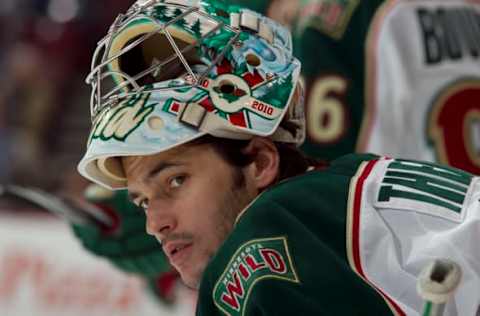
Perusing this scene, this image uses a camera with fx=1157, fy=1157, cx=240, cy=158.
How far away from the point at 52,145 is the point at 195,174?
256cm

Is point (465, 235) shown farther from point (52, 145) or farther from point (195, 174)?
point (52, 145)

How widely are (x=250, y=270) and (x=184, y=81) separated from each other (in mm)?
257

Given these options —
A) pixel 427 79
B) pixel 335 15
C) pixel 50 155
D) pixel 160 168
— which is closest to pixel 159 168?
pixel 160 168

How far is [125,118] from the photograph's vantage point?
4.29 ft

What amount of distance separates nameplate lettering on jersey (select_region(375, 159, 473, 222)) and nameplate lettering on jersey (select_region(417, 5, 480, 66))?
3.82ft

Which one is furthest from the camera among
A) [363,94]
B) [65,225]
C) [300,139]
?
[65,225]

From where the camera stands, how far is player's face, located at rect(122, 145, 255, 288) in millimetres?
1339

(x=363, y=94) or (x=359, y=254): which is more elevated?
(x=359, y=254)

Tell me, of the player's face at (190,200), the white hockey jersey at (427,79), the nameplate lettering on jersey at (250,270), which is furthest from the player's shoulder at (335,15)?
the nameplate lettering on jersey at (250,270)

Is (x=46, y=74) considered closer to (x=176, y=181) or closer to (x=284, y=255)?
(x=176, y=181)

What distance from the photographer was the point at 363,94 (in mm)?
2475

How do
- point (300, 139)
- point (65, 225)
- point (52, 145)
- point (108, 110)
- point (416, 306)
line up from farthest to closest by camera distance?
point (52, 145) → point (65, 225) → point (300, 139) → point (108, 110) → point (416, 306)

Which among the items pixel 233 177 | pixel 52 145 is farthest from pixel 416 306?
pixel 52 145

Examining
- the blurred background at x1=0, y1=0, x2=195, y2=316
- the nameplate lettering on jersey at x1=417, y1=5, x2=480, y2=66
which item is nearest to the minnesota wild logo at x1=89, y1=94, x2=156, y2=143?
the nameplate lettering on jersey at x1=417, y1=5, x2=480, y2=66
